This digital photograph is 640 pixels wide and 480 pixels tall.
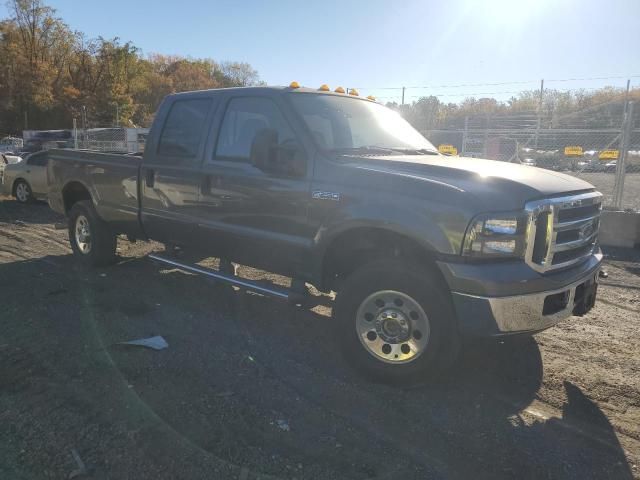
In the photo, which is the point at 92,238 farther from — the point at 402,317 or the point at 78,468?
the point at 402,317

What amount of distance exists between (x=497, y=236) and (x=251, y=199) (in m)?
2.04

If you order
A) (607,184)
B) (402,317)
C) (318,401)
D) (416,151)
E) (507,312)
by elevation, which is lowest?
(318,401)

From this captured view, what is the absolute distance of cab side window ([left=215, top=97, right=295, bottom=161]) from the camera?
4.42 m

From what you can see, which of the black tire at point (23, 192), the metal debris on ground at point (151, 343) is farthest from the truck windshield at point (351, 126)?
the black tire at point (23, 192)

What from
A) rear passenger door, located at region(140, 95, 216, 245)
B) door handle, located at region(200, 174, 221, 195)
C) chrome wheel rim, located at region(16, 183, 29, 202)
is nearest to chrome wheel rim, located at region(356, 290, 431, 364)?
door handle, located at region(200, 174, 221, 195)

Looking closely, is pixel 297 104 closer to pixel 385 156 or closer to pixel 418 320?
pixel 385 156

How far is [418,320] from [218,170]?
224cm

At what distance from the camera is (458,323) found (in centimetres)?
337

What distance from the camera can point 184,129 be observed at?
5.22m

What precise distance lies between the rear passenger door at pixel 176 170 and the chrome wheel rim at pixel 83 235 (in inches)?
58.5

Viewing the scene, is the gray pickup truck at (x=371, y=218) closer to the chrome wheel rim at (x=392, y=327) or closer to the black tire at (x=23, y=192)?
the chrome wheel rim at (x=392, y=327)

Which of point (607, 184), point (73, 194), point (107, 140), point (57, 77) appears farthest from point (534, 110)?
point (57, 77)

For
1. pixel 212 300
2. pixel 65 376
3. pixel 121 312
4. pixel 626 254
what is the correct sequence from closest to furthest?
pixel 65 376, pixel 121 312, pixel 212 300, pixel 626 254

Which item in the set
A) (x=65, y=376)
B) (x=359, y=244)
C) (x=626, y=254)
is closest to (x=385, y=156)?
(x=359, y=244)
